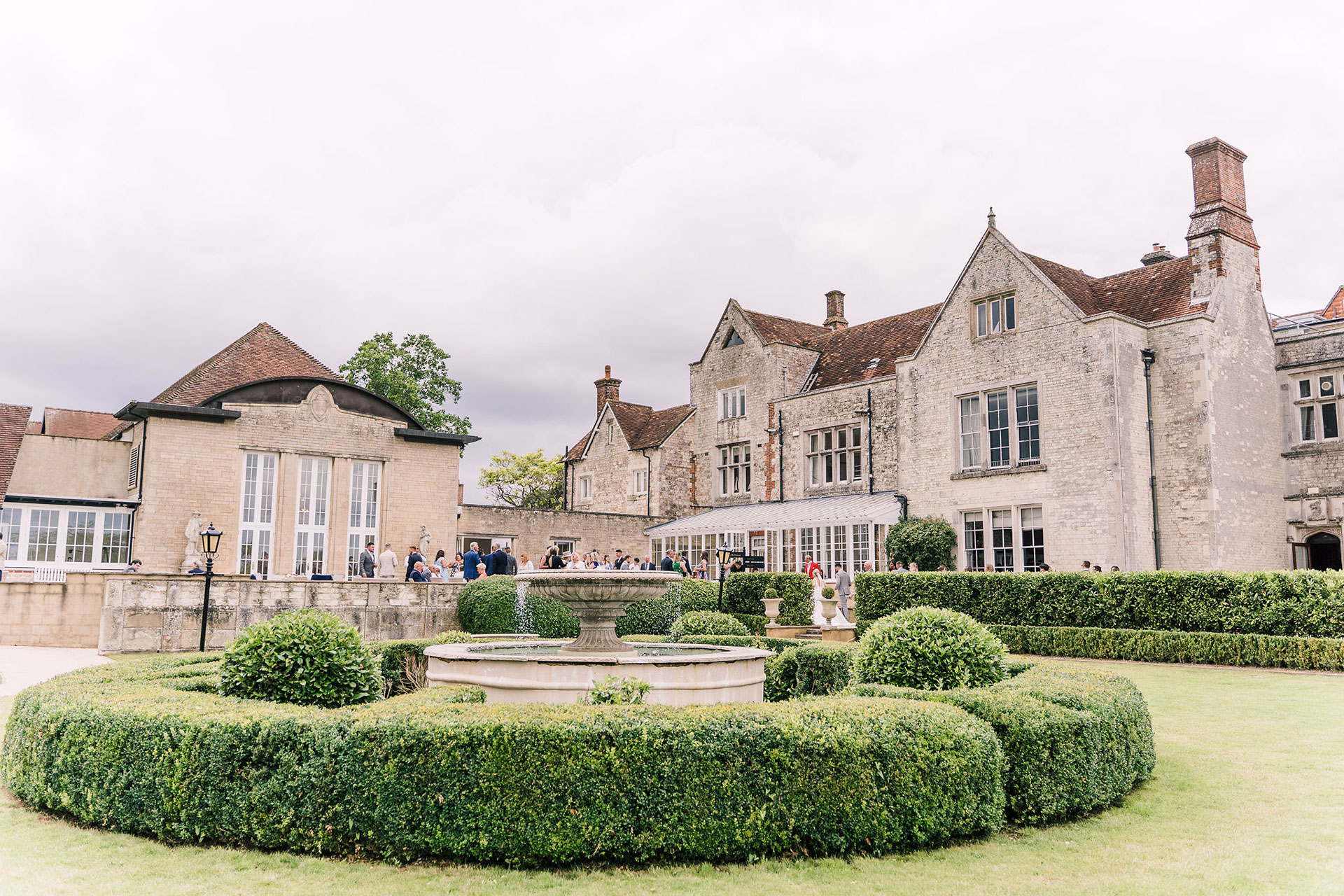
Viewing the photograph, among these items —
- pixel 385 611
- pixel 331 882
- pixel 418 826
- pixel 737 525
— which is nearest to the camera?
pixel 331 882

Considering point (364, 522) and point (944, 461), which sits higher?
point (944, 461)

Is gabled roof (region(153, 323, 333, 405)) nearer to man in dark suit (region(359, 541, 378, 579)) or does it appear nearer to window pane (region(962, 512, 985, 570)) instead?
man in dark suit (region(359, 541, 378, 579))

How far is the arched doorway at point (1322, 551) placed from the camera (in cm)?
2675

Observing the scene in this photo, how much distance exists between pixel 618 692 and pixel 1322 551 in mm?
26673

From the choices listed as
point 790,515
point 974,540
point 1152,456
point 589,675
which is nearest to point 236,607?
point 589,675

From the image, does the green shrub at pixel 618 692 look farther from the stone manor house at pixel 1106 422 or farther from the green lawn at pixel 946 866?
the stone manor house at pixel 1106 422

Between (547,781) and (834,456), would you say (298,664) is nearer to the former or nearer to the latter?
(547,781)

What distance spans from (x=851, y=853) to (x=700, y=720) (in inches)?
55.1

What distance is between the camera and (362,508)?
2997cm

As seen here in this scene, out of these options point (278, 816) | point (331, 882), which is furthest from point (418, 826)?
point (278, 816)

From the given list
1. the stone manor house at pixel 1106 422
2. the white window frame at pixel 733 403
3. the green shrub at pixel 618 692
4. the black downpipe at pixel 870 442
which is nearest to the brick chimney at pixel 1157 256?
the stone manor house at pixel 1106 422

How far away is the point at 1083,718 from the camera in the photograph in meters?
7.86

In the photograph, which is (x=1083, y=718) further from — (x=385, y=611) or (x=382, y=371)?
(x=382, y=371)

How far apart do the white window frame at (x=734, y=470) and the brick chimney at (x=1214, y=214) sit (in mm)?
17887
